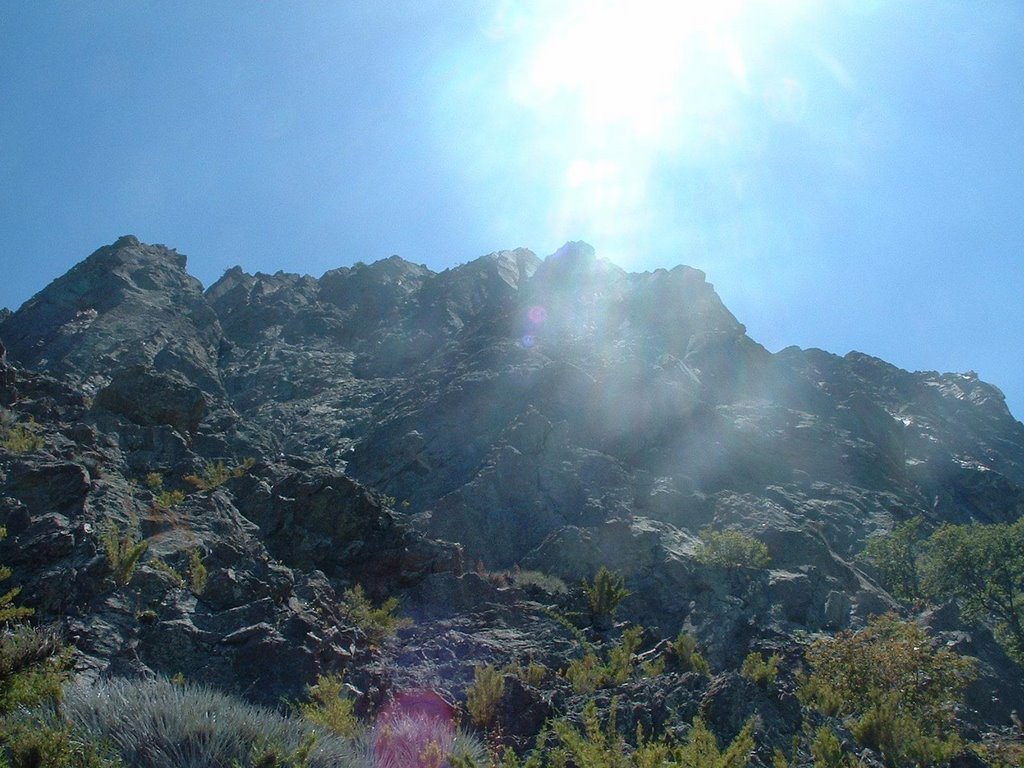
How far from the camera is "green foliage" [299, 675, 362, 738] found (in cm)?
1079

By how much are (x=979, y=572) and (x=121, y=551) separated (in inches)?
1478

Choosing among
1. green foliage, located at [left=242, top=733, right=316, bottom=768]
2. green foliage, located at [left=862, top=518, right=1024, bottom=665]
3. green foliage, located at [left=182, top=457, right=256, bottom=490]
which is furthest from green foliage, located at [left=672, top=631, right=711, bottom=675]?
green foliage, located at [left=862, top=518, right=1024, bottom=665]

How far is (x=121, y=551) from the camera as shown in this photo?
14234mm

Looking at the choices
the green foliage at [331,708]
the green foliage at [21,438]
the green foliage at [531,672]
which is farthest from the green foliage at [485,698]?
the green foliage at [21,438]

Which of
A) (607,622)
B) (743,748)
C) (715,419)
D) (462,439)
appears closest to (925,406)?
(715,419)

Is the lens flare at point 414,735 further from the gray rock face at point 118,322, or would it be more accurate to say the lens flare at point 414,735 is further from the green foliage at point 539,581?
the gray rock face at point 118,322

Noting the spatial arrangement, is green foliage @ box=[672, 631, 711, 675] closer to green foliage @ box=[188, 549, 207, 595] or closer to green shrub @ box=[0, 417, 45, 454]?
green foliage @ box=[188, 549, 207, 595]

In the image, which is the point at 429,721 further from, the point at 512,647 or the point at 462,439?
the point at 462,439

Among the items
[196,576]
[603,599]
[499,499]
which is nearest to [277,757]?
[196,576]

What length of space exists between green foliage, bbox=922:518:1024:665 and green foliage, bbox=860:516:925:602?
54 cm

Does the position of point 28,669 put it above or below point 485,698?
below

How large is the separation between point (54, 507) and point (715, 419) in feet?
112

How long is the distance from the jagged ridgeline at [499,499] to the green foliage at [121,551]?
8 centimetres

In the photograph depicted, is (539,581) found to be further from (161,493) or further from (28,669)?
(28,669)
